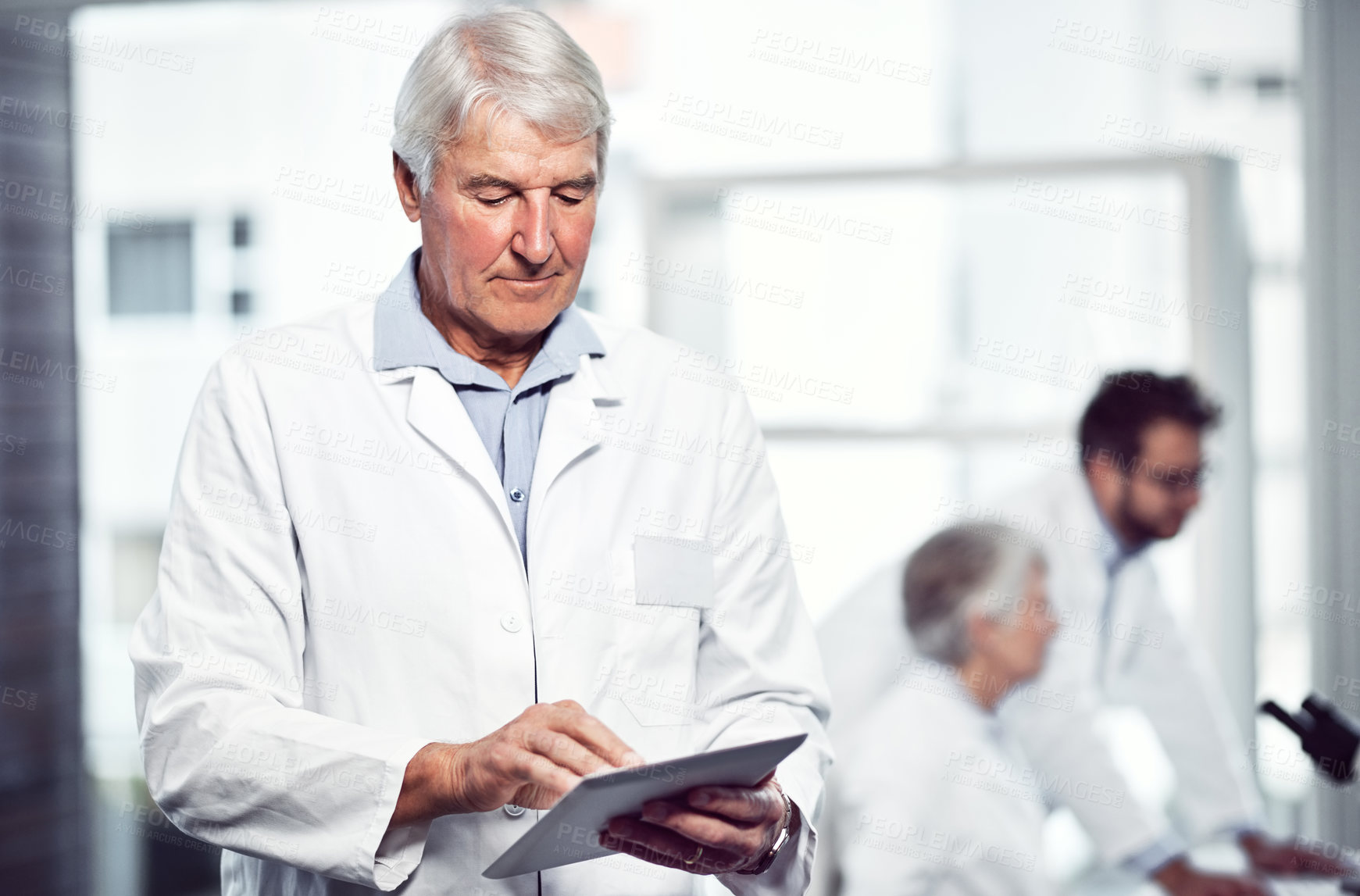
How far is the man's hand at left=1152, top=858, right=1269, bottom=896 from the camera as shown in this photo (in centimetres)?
180

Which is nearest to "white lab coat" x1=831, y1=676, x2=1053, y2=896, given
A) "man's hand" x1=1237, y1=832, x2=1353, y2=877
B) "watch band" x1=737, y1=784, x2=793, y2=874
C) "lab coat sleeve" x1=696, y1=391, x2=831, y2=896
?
"man's hand" x1=1237, y1=832, x2=1353, y2=877

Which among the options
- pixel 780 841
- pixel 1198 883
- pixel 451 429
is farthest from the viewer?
pixel 1198 883

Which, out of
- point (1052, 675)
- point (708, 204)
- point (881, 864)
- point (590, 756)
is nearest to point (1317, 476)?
point (1052, 675)

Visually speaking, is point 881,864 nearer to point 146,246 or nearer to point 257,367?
point 257,367

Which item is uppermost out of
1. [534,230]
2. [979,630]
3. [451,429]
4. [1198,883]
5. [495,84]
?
[495,84]

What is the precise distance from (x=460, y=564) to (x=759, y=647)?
29cm

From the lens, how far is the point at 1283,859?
1746 millimetres

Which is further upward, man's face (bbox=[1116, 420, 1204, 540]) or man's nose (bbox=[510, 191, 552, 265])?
man's nose (bbox=[510, 191, 552, 265])

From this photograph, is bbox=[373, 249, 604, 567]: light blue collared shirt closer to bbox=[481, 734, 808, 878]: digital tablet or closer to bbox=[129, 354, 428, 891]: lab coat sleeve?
bbox=[129, 354, 428, 891]: lab coat sleeve

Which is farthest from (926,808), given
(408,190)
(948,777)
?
(408,190)

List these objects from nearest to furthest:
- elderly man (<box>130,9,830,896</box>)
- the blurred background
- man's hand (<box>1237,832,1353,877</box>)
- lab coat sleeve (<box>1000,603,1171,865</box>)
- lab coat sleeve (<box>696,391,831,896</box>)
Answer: elderly man (<box>130,9,830,896</box>) → lab coat sleeve (<box>696,391,831,896</box>) → man's hand (<box>1237,832,1353,877</box>) → lab coat sleeve (<box>1000,603,1171,865</box>) → the blurred background

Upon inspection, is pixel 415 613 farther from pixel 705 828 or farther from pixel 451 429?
pixel 705 828

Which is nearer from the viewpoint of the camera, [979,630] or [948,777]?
[948,777]

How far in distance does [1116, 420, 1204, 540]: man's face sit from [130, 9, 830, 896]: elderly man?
4.03 feet
